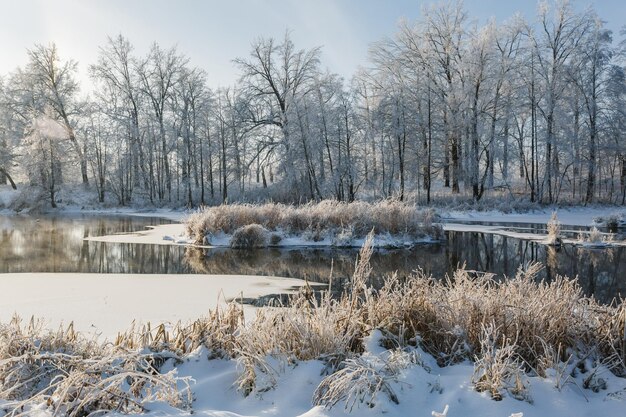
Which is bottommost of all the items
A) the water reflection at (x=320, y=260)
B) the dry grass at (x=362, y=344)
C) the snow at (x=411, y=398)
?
the water reflection at (x=320, y=260)

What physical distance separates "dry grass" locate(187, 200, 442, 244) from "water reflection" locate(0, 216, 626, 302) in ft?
4.61

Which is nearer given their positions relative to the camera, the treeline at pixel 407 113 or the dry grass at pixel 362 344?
the dry grass at pixel 362 344

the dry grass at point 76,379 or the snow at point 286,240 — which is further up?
the dry grass at point 76,379

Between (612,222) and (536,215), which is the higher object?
(536,215)

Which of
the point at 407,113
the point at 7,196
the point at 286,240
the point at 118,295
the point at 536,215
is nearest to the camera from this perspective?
the point at 118,295

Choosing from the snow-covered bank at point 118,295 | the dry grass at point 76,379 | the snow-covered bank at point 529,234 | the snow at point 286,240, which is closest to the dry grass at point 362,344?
the dry grass at point 76,379

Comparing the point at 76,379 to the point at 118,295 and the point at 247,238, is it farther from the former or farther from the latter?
the point at 247,238

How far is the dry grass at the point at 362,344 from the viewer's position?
3111 millimetres

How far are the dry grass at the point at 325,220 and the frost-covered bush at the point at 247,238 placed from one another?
1299 millimetres

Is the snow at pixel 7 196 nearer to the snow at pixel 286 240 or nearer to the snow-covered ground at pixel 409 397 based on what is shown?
the snow at pixel 286 240

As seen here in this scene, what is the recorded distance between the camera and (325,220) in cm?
1566

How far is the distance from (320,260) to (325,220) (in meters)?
4.09

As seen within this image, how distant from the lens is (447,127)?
31.0 meters

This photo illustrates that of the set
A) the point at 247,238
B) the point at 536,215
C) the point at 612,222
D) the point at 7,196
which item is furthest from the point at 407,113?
the point at 7,196
